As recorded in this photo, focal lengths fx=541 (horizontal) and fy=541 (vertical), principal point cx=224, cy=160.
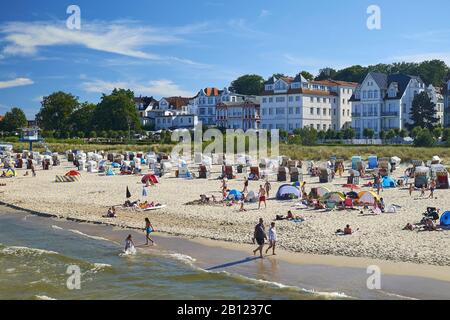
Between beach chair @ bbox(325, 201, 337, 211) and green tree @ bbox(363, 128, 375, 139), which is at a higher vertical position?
green tree @ bbox(363, 128, 375, 139)

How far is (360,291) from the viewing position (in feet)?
48.3

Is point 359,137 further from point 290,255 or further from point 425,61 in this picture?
point 290,255

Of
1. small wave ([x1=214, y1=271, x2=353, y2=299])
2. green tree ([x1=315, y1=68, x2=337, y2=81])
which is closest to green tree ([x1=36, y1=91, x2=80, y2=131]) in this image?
green tree ([x1=315, y1=68, x2=337, y2=81])

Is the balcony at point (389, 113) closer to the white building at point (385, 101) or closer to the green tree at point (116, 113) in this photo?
the white building at point (385, 101)

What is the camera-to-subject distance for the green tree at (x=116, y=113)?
98.5 m

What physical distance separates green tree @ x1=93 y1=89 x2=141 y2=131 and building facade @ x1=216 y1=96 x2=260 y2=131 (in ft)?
52.5

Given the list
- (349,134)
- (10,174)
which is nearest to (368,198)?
(10,174)

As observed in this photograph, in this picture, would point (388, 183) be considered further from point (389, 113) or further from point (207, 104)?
point (207, 104)

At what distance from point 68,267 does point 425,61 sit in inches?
4140

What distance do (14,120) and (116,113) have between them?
128 feet

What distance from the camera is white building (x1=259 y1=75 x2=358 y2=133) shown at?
8050 cm

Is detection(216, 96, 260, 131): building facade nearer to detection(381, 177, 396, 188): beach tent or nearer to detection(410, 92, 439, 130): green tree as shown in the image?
detection(410, 92, 439, 130): green tree

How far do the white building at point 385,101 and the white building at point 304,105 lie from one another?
6.63 meters
